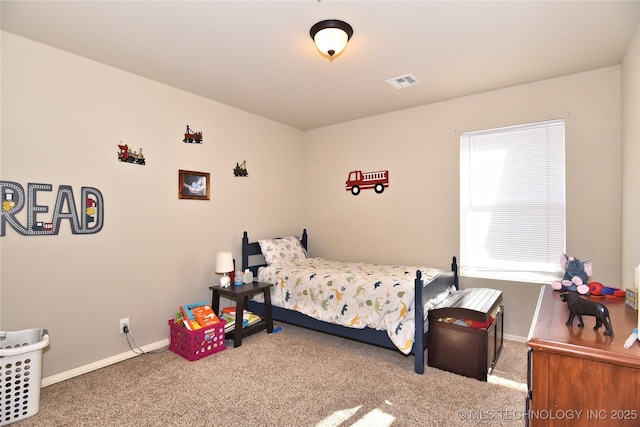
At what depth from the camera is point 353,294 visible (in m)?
3.02

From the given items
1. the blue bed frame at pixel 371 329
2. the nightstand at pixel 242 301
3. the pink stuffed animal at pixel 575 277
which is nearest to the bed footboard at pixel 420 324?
the blue bed frame at pixel 371 329

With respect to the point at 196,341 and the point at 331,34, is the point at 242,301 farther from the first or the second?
the point at 331,34

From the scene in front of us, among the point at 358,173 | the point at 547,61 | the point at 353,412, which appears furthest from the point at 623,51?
the point at 353,412

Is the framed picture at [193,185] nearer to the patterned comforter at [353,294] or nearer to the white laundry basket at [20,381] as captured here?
the patterned comforter at [353,294]

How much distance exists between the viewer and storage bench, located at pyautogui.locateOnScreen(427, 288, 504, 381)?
97.4 inches

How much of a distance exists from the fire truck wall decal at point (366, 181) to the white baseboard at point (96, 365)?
112 inches

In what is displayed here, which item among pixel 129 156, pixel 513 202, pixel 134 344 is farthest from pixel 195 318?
pixel 513 202

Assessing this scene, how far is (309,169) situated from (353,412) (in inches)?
137

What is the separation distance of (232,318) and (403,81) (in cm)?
294

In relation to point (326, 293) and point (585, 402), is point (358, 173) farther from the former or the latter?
point (585, 402)

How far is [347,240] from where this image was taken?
4531mm

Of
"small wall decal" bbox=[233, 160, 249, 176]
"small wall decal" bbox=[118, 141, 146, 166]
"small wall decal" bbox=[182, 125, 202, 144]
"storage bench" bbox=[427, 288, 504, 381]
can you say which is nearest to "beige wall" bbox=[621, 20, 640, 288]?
"storage bench" bbox=[427, 288, 504, 381]

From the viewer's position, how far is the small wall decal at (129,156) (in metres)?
2.92

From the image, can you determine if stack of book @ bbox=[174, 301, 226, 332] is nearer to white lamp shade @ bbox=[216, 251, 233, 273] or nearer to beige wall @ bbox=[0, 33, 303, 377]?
beige wall @ bbox=[0, 33, 303, 377]
